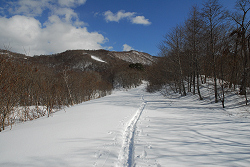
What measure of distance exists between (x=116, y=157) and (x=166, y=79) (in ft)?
44.0

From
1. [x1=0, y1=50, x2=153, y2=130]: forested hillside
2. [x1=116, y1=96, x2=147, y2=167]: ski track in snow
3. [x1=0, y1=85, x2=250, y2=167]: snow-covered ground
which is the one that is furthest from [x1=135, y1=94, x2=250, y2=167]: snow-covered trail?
[x1=0, y1=50, x2=153, y2=130]: forested hillside

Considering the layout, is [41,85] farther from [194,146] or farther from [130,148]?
[194,146]

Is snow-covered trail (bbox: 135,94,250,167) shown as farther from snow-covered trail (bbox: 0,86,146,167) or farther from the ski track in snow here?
snow-covered trail (bbox: 0,86,146,167)

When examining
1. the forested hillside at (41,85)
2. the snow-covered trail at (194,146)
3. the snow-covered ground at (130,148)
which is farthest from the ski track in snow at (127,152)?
the forested hillside at (41,85)

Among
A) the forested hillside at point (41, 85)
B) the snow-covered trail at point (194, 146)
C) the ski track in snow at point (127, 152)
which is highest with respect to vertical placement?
the forested hillside at point (41, 85)

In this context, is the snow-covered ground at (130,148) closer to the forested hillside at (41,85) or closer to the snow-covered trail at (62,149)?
the snow-covered trail at (62,149)

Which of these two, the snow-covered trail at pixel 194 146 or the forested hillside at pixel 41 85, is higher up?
the forested hillside at pixel 41 85

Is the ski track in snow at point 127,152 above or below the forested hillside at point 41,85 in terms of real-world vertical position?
below

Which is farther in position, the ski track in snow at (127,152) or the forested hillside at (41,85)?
the forested hillside at (41,85)

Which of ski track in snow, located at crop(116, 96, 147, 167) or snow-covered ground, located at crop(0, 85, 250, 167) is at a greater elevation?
snow-covered ground, located at crop(0, 85, 250, 167)

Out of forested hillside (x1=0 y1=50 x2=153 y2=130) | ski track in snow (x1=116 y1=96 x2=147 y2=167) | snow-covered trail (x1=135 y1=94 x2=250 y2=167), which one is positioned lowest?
ski track in snow (x1=116 y1=96 x2=147 y2=167)

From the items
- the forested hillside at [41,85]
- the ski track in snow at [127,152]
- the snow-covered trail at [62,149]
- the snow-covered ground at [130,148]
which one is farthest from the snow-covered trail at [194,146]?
the forested hillside at [41,85]

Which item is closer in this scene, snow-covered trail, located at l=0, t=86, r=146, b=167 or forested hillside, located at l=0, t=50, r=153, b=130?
snow-covered trail, located at l=0, t=86, r=146, b=167

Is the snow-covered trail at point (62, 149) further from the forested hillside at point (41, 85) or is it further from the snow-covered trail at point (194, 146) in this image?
the forested hillside at point (41, 85)
